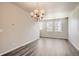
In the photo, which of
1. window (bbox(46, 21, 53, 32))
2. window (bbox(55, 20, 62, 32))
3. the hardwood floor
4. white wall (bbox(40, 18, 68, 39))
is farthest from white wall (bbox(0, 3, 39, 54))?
window (bbox(46, 21, 53, 32))

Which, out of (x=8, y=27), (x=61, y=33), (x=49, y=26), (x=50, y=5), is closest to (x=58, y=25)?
(x=61, y=33)

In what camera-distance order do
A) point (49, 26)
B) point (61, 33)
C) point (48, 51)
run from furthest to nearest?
point (49, 26)
point (61, 33)
point (48, 51)

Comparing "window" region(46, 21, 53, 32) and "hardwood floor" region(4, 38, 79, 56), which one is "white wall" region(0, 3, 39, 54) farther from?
"window" region(46, 21, 53, 32)

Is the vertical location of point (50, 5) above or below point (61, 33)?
above

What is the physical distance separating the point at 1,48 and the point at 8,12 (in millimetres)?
1657

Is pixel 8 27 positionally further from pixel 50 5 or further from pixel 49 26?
pixel 49 26

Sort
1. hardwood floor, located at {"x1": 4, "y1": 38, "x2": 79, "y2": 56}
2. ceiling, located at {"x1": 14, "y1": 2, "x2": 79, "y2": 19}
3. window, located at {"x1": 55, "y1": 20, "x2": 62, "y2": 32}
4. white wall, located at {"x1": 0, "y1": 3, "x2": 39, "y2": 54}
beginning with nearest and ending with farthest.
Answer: white wall, located at {"x1": 0, "y1": 3, "x2": 39, "y2": 54}, hardwood floor, located at {"x1": 4, "y1": 38, "x2": 79, "y2": 56}, ceiling, located at {"x1": 14, "y1": 2, "x2": 79, "y2": 19}, window, located at {"x1": 55, "y1": 20, "x2": 62, "y2": 32}

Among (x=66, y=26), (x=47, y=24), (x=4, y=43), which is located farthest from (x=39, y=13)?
(x=47, y=24)

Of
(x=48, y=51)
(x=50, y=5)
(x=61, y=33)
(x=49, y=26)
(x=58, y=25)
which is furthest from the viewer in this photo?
(x=49, y=26)

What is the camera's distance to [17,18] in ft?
19.5

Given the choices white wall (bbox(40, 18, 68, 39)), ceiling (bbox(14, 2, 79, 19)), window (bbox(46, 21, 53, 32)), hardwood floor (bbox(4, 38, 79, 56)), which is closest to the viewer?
hardwood floor (bbox(4, 38, 79, 56))

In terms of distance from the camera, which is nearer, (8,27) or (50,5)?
(8,27)

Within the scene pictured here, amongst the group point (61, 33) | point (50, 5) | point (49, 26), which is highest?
point (50, 5)

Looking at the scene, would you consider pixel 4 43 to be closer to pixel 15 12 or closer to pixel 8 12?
pixel 8 12
